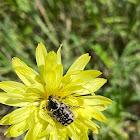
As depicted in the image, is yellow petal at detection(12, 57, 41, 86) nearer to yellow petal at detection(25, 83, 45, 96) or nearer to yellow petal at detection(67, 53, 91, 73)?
yellow petal at detection(25, 83, 45, 96)

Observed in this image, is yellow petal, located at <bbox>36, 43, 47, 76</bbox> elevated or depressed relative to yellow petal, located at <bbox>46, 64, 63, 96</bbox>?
elevated

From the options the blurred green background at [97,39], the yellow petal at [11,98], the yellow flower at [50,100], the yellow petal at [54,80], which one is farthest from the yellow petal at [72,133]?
the blurred green background at [97,39]

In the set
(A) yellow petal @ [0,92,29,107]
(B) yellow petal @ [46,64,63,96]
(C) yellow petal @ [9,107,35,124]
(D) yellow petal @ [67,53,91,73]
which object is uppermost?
(D) yellow petal @ [67,53,91,73]

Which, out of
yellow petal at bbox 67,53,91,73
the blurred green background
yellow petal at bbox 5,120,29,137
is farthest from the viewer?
the blurred green background

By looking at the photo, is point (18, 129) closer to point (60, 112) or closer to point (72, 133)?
point (60, 112)

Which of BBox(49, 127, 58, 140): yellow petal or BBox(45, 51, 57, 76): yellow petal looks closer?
BBox(45, 51, 57, 76): yellow petal

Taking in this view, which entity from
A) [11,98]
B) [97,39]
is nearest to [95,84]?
[11,98]

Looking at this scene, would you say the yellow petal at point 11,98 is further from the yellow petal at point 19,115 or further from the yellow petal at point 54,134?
the yellow petal at point 54,134

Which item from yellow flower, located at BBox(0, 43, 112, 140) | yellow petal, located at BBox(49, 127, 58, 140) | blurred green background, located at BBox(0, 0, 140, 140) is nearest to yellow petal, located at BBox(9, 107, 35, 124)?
yellow flower, located at BBox(0, 43, 112, 140)
